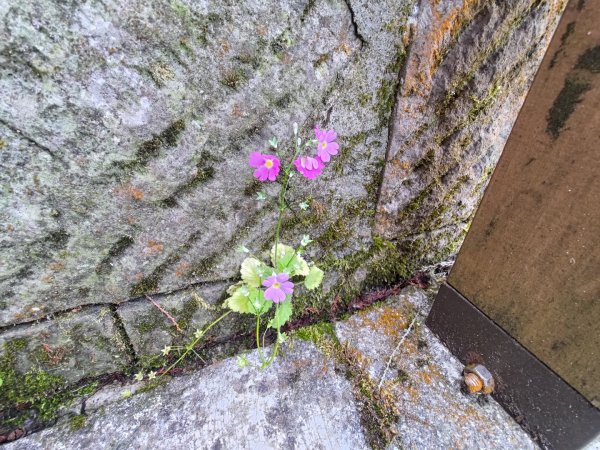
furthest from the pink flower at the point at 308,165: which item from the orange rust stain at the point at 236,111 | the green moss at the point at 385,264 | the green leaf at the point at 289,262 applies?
the green moss at the point at 385,264

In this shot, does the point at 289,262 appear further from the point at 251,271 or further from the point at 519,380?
the point at 519,380

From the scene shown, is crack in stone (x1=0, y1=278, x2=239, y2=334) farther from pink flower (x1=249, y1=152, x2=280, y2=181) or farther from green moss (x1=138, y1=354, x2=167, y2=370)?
pink flower (x1=249, y1=152, x2=280, y2=181)

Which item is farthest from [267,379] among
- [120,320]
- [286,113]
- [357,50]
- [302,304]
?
[357,50]

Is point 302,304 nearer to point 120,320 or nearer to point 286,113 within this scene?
point 120,320

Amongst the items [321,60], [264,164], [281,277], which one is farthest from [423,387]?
[321,60]

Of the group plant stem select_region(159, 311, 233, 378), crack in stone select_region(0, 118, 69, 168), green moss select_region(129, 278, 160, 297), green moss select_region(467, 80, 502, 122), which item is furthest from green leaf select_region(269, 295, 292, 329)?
green moss select_region(467, 80, 502, 122)
